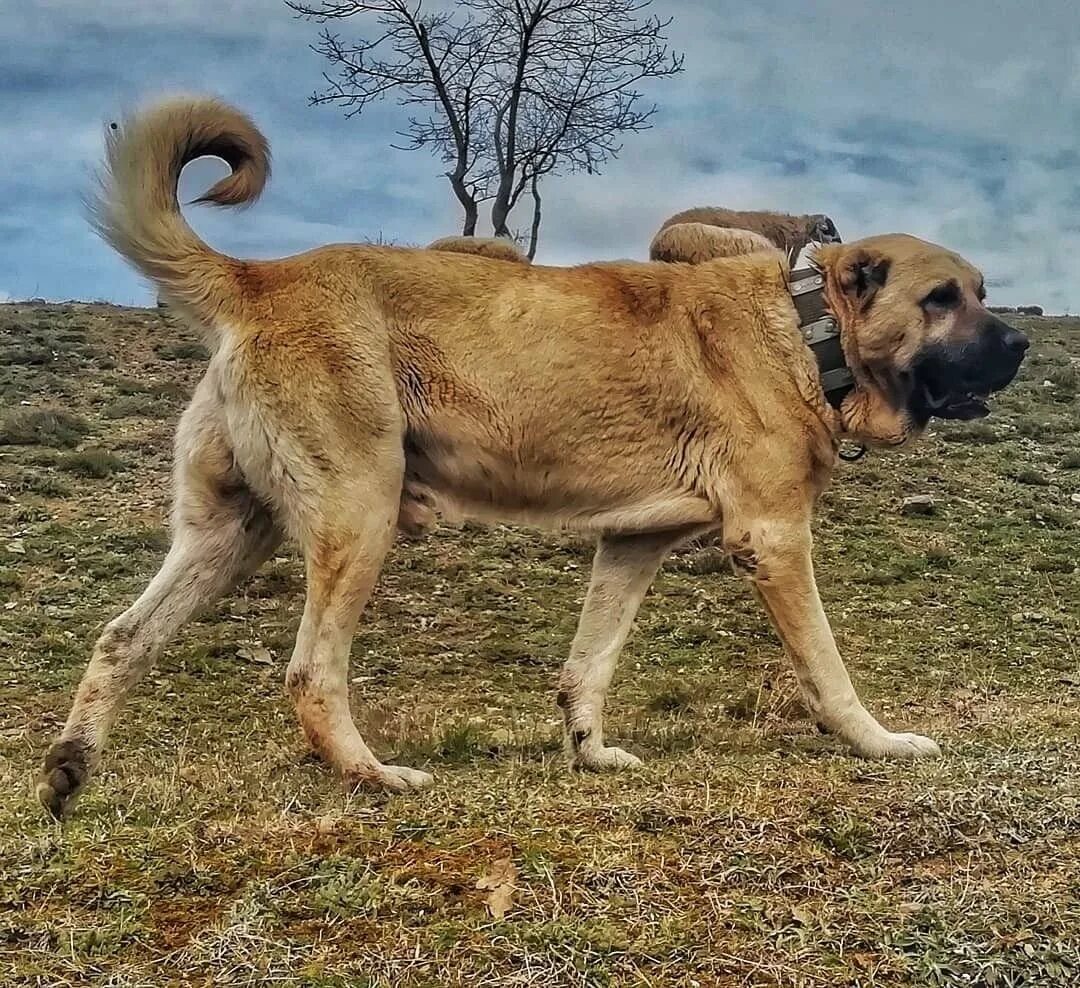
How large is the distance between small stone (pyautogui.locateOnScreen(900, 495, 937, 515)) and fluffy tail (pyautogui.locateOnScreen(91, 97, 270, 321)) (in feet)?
26.7

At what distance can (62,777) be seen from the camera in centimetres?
372

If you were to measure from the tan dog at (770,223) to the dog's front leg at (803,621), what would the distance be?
436cm

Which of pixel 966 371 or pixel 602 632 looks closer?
pixel 966 371

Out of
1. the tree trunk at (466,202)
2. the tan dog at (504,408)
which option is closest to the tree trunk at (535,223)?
the tree trunk at (466,202)

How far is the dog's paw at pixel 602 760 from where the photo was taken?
442 cm

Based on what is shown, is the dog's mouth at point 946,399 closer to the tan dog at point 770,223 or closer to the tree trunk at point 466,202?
the tan dog at point 770,223

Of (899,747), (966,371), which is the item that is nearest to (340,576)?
(899,747)

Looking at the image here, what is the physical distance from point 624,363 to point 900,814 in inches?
75.3

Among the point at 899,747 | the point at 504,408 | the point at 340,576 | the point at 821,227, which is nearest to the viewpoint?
the point at 340,576

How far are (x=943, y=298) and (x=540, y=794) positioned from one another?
249cm

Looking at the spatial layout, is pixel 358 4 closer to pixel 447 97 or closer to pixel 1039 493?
pixel 447 97

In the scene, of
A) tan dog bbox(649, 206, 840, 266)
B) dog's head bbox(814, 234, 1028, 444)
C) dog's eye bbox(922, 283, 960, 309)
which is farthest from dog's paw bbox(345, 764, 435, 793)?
tan dog bbox(649, 206, 840, 266)

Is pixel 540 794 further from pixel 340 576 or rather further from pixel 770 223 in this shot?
pixel 770 223

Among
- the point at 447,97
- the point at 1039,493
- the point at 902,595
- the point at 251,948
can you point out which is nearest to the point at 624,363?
the point at 251,948
